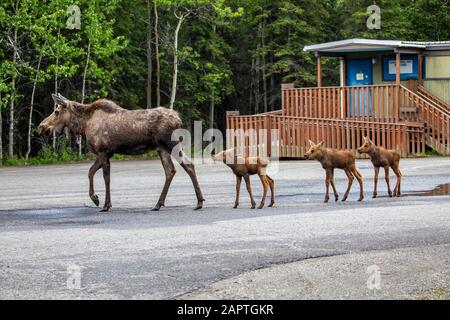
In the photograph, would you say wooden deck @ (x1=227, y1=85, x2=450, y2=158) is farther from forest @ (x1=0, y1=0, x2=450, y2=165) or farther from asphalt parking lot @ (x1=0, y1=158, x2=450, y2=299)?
asphalt parking lot @ (x1=0, y1=158, x2=450, y2=299)

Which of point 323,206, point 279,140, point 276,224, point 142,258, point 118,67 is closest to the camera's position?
point 142,258

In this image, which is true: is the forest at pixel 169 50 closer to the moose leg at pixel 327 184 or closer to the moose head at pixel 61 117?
the moose head at pixel 61 117

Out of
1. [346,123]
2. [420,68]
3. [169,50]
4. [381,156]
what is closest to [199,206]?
[381,156]

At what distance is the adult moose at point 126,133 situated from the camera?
691 inches

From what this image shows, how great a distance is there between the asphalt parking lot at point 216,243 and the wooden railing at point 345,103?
13.5m

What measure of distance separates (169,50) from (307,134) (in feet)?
45.1

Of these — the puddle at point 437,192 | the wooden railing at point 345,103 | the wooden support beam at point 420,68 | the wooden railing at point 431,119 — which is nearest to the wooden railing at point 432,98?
the wooden support beam at point 420,68

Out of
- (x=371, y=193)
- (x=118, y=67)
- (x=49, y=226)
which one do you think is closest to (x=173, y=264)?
(x=49, y=226)

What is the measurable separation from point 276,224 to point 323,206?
2.88m

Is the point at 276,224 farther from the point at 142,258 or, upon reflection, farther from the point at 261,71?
the point at 261,71

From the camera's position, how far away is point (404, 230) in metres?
13.4

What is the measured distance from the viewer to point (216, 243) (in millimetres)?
12430
